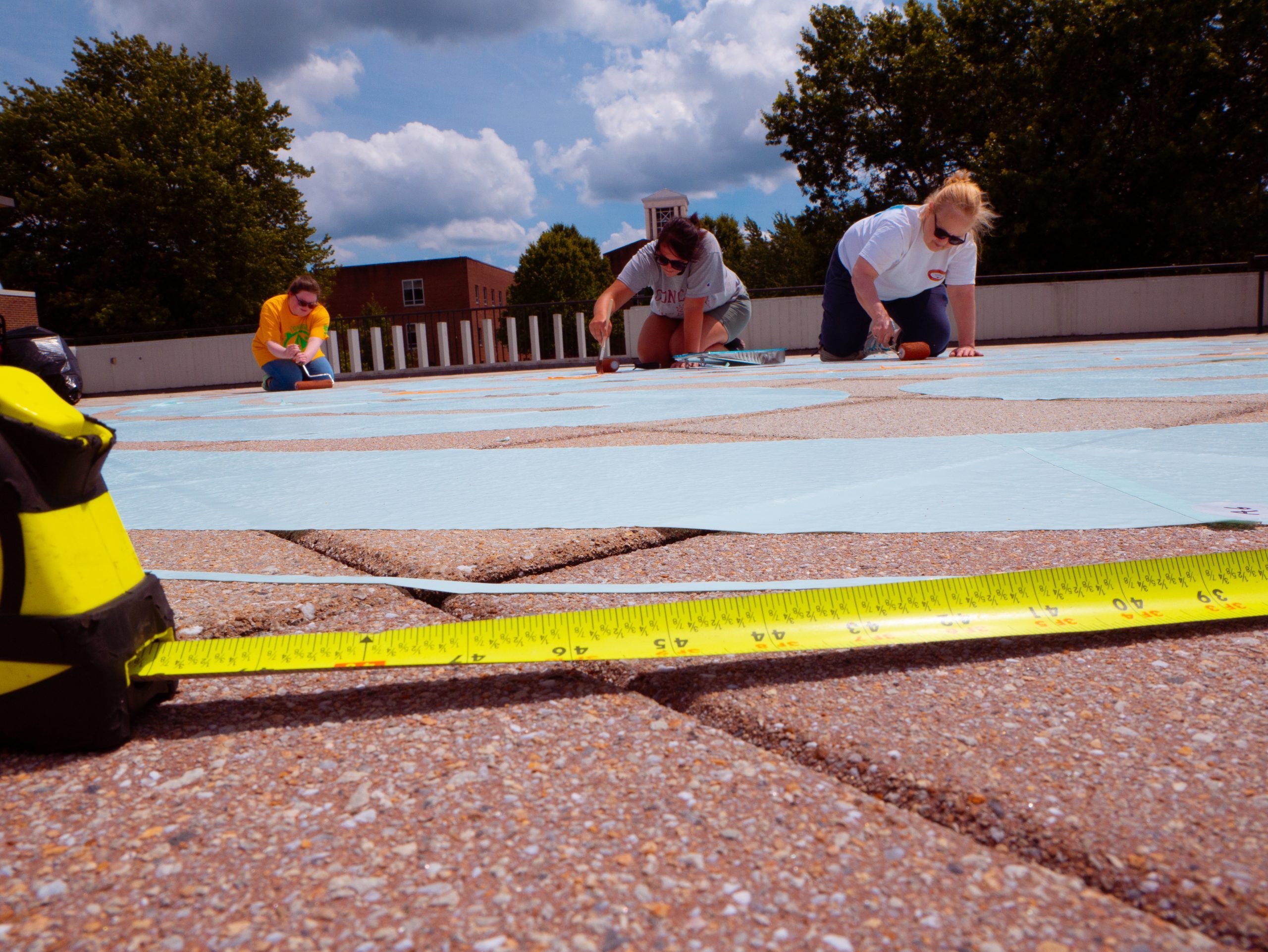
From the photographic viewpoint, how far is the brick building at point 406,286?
160 feet

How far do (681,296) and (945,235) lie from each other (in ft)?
8.39

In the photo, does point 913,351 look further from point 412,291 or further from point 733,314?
point 412,291

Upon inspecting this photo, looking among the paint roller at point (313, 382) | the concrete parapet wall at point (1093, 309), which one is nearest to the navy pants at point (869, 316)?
the paint roller at point (313, 382)

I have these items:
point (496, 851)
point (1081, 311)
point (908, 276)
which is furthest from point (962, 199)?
point (1081, 311)

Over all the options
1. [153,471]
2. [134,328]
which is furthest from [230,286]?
[153,471]

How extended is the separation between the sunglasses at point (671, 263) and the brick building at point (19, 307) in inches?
546

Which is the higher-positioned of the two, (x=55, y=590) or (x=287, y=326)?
(x=287, y=326)

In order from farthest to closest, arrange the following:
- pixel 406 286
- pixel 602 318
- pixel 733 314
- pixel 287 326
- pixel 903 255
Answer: pixel 406 286 < pixel 287 326 < pixel 733 314 < pixel 602 318 < pixel 903 255

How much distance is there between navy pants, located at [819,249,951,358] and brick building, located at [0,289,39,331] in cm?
1507

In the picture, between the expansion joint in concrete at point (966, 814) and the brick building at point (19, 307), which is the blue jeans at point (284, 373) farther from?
the brick building at point (19, 307)

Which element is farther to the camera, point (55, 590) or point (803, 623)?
point (803, 623)

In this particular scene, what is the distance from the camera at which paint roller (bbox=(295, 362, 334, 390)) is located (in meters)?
8.58

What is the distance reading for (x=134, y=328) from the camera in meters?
24.1

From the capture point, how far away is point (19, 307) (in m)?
16.1
